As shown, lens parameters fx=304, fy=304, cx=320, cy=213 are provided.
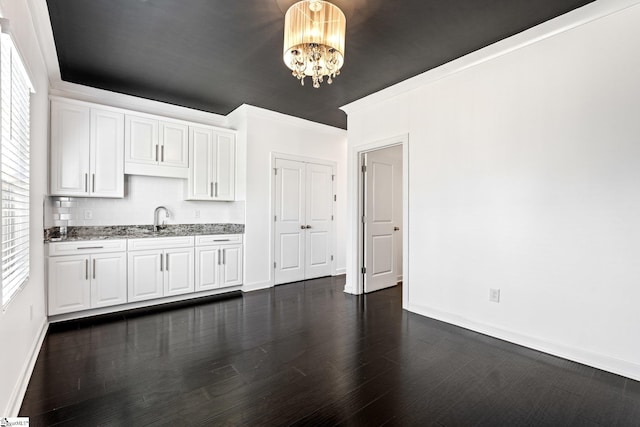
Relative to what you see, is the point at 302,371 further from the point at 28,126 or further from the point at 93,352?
the point at 28,126

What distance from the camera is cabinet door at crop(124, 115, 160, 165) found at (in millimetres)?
3801

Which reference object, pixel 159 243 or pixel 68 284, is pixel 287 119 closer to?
pixel 159 243

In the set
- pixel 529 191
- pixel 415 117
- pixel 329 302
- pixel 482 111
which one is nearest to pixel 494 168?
pixel 529 191

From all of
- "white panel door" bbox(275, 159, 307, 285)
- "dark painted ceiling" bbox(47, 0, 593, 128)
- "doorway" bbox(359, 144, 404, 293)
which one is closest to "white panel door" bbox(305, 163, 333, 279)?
"white panel door" bbox(275, 159, 307, 285)

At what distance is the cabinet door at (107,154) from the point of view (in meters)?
3.57

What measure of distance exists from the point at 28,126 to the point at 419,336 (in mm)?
3659

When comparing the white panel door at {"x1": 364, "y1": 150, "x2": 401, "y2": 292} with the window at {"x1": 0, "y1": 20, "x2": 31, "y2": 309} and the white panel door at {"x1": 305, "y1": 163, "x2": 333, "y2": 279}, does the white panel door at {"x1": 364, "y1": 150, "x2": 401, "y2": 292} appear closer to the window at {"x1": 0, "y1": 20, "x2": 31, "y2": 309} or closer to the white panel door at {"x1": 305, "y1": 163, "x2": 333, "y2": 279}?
the white panel door at {"x1": 305, "y1": 163, "x2": 333, "y2": 279}

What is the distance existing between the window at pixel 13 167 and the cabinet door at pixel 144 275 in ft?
5.00

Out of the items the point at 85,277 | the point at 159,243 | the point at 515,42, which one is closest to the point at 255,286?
the point at 159,243

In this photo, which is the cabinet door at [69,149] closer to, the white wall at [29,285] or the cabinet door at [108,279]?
the white wall at [29,285]

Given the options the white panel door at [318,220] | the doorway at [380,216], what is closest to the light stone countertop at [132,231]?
the white panel door at [318,220]

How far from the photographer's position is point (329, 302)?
401cm

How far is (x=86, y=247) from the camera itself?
3.37 m

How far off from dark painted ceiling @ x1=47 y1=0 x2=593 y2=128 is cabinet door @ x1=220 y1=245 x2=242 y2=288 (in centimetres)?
219
